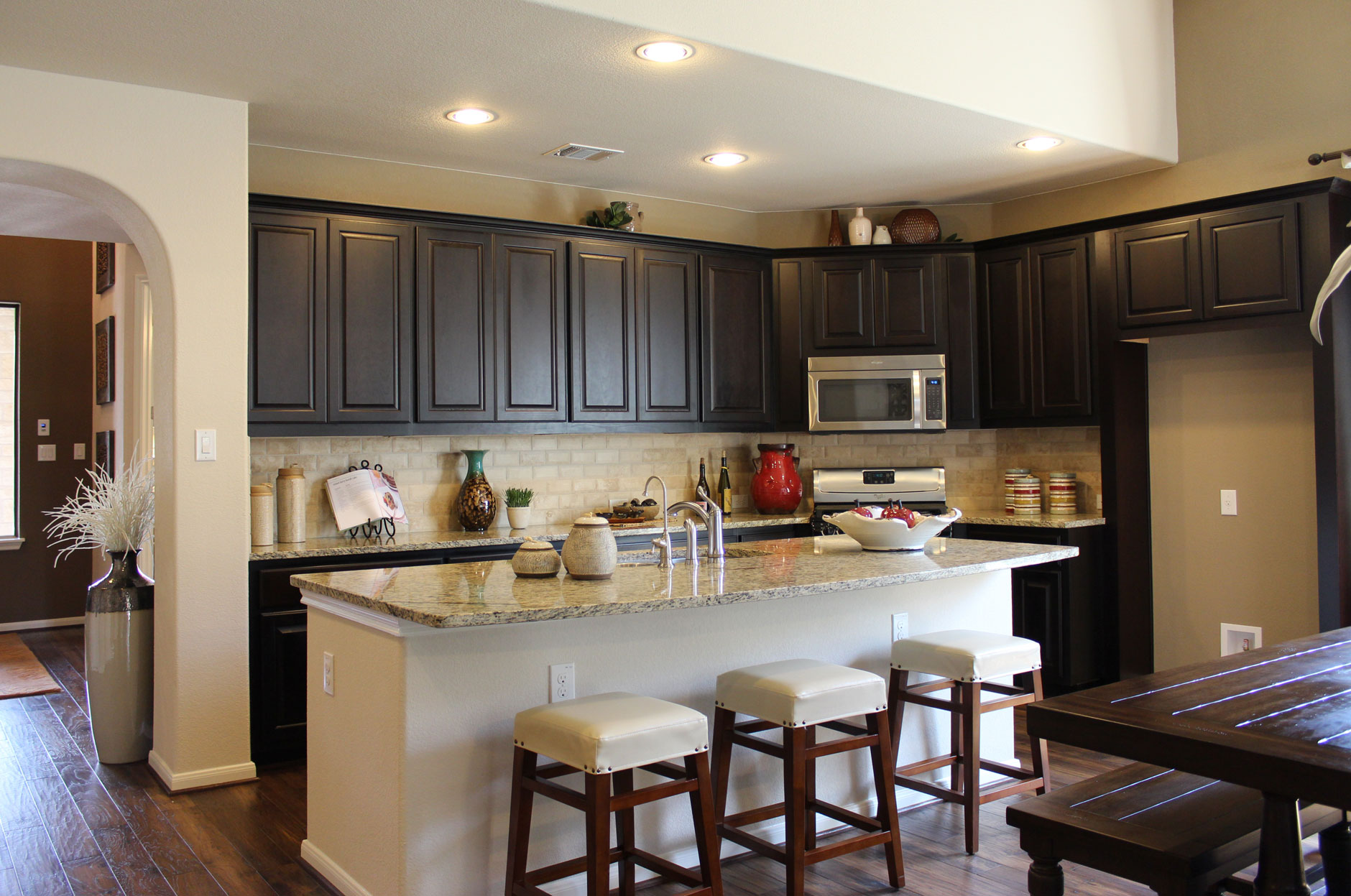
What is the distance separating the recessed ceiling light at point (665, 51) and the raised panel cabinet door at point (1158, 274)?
8.18 feet

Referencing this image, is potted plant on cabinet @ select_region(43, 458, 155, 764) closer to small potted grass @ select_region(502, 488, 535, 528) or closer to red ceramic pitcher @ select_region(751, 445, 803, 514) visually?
small potted grass @ select_region(502, 488, 535, 528)

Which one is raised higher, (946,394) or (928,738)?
(946,394)

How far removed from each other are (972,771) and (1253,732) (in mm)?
1360

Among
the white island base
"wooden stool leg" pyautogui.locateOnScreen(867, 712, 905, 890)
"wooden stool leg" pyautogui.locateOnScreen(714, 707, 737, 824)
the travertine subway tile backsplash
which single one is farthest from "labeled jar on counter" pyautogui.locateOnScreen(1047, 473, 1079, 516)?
"wooden stool leg" pyautogui.locateOnScreen(714, 707, 737, 824)

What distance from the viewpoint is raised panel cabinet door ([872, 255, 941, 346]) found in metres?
5.36

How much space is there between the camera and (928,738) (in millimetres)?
3439

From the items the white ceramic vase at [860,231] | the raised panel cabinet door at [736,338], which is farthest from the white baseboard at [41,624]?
the white ceramic vase at [860,231]

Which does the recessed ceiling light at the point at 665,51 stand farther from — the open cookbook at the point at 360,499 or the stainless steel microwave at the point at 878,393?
the stainless steel microwave at the point at 878,393

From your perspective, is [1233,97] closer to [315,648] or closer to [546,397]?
[546,397]

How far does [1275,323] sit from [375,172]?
3.92 meters

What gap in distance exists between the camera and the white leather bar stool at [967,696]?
2971 mm

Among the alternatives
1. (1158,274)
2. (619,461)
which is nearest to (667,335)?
(619,461)

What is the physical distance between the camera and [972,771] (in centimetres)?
296

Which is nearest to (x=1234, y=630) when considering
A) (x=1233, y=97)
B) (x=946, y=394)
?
(x=946, y=394)
